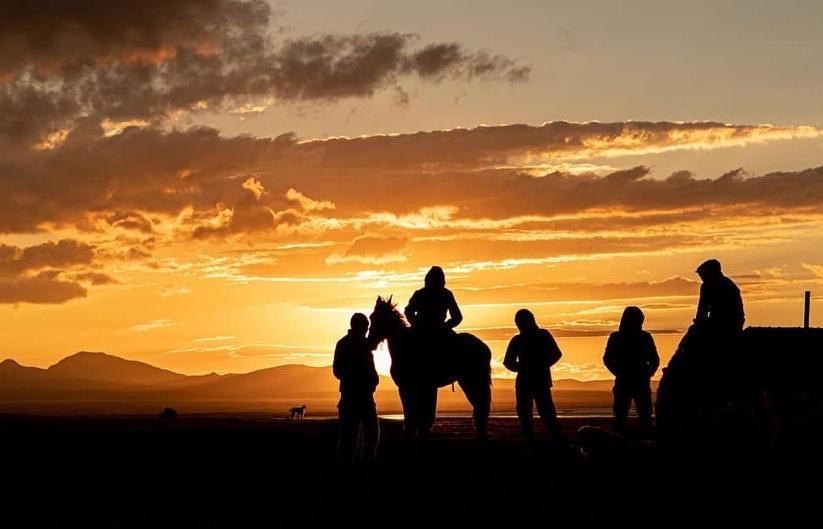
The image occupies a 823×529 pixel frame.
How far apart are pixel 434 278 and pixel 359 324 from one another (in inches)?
55.4

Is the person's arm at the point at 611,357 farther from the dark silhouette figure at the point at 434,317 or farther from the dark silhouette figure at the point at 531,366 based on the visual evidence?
the dark silhouette figure at the point at 434,317

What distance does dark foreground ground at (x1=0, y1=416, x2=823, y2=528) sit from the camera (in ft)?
37.0

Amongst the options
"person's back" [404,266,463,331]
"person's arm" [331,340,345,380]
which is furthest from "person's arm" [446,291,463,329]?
"person's arm" [331,340,345,380]

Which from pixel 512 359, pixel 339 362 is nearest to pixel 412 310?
pixel 339 362

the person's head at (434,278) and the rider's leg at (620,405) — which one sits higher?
the person's head at (434,278)

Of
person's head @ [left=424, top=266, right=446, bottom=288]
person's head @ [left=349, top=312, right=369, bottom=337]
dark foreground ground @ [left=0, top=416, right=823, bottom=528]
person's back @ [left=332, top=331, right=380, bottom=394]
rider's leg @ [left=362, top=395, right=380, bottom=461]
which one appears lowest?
dark foreground ground @ [left=0, top=416, right=823, bottom=528]

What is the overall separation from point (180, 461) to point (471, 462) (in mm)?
A: 5057

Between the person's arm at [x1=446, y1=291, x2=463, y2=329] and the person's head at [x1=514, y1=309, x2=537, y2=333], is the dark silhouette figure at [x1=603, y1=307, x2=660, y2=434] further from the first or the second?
the person's arm at [x1=446, y1=291, x2=463, y2=329]

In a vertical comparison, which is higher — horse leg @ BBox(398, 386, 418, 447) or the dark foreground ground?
horse leg @ BBox(398, 386, 418, 447)

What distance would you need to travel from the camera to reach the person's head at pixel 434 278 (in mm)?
17625

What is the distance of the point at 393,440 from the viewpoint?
27.6m

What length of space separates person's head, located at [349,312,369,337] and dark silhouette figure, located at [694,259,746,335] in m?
4.97

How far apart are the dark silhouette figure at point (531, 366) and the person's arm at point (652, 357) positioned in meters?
2.04

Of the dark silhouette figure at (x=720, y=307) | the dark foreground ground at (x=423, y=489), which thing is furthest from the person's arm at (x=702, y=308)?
the dark foreground ground at (x=423, y=489)
